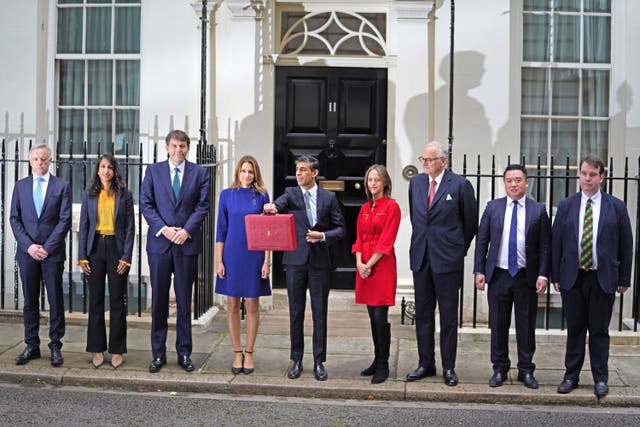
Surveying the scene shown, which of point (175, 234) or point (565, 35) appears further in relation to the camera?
point (565, 35)

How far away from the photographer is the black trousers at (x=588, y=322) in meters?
7.69

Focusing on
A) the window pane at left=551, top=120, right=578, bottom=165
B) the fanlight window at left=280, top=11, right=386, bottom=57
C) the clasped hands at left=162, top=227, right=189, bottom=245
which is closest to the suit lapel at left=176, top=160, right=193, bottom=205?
the clasped hands at left=162, top=227, right=189, bottom=245

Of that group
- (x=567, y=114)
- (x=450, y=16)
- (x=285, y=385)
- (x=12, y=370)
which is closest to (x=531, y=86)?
(x=567, y=114)

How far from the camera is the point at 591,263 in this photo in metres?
7.64

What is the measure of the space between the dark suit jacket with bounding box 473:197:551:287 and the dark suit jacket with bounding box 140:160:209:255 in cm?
232

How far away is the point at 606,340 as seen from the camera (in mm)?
7723

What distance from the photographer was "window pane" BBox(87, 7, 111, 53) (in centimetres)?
1116

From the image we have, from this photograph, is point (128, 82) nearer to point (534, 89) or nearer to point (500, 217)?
point (534, 89)

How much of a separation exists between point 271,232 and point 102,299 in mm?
1620

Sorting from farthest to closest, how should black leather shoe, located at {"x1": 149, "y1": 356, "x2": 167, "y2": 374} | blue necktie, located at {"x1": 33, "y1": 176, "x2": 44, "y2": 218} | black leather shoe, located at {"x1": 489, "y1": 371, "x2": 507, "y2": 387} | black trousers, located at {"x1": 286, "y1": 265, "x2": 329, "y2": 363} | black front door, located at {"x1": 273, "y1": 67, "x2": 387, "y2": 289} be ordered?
black front door, located at {"x1": 273, "y1": 67, "x2": 387, "y2": 289} < blue necktie, located at {"x1": 33, "y1": 176, "x2": 44, "y2": 218} < black leather shoe, located at {"x1": 149, "y1": 356, "x2": 167, "y2": 374} < black trousers, located at {"x1": 286, "y1": 265, "x2": 329, "y2": 363} < black leather shoe, located at {"x1": 489, "y1": 371, "x2": 507, "y2": 387}

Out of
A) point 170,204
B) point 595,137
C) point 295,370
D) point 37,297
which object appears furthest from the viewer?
point 595,137

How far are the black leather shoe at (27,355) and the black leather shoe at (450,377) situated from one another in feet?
11.4

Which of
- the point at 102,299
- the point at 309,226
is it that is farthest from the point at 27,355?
the point at 309,226

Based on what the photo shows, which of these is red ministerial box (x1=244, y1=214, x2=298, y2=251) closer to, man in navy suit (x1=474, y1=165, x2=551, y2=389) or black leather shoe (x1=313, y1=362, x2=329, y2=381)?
black leather shoe (x1=313, y1=362, x2=329, y2=381)
